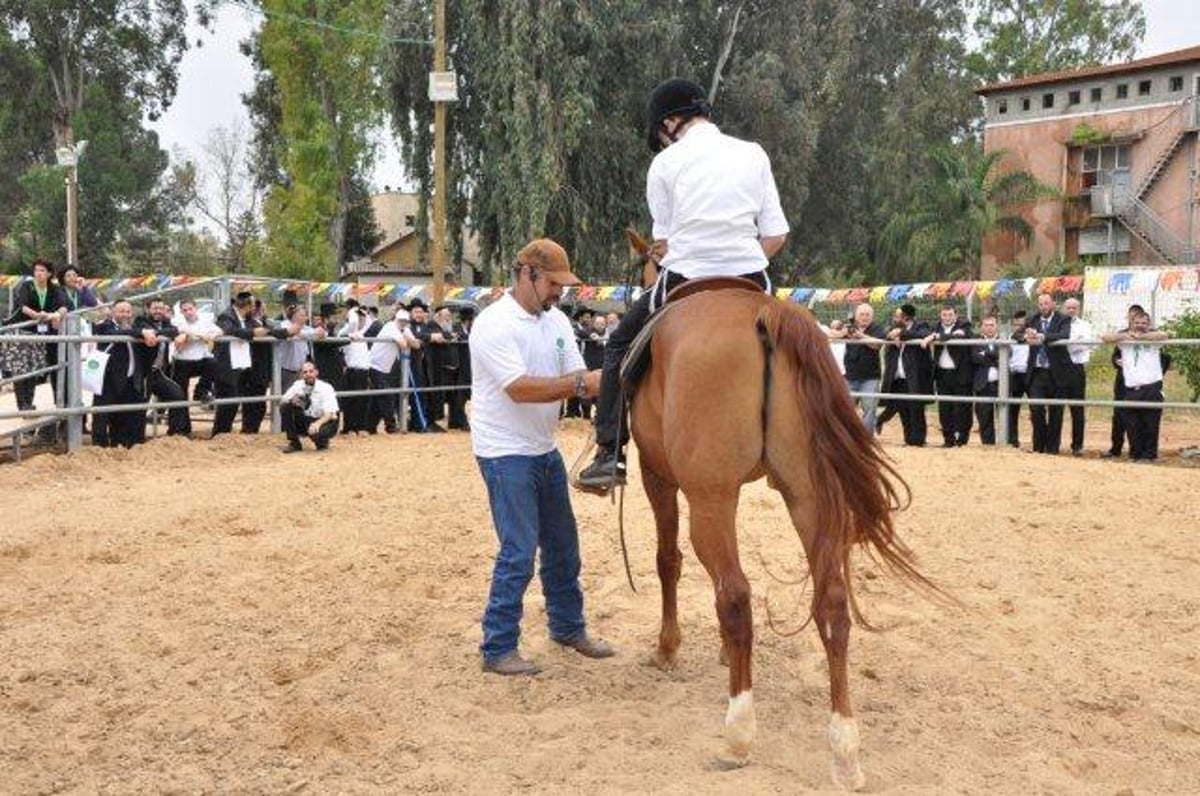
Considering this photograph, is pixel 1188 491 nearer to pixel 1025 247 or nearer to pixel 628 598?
pixel 628 598

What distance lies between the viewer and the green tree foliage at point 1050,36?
44938 millimetres

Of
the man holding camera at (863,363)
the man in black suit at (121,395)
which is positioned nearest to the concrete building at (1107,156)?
the man holding camera at (863,363)

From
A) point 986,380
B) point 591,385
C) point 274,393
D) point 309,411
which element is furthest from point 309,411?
point 986,380

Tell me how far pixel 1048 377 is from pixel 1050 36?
39241 mm

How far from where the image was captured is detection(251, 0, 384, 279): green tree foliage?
3894cm

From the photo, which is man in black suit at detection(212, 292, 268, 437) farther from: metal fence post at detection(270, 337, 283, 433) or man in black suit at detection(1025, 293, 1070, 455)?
man in black suit at detection(1025, 293, 1070, 455)

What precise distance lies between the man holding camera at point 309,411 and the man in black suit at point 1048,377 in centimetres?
766

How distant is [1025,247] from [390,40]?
24.1 metres

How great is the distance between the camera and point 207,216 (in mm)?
53188

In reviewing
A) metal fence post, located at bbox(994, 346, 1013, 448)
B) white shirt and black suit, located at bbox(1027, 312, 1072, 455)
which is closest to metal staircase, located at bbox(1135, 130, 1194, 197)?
white shirt and black suit, located at bbox(1027, 312, 1072, 455)

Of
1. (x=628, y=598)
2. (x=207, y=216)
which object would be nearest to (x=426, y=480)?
(x=628, y=598)

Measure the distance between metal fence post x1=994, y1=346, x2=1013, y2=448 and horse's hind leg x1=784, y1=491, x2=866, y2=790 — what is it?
29.8ft

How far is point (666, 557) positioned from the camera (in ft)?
16.1

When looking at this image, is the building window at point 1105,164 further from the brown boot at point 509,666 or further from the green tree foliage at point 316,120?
the brown boot at point 509,666
